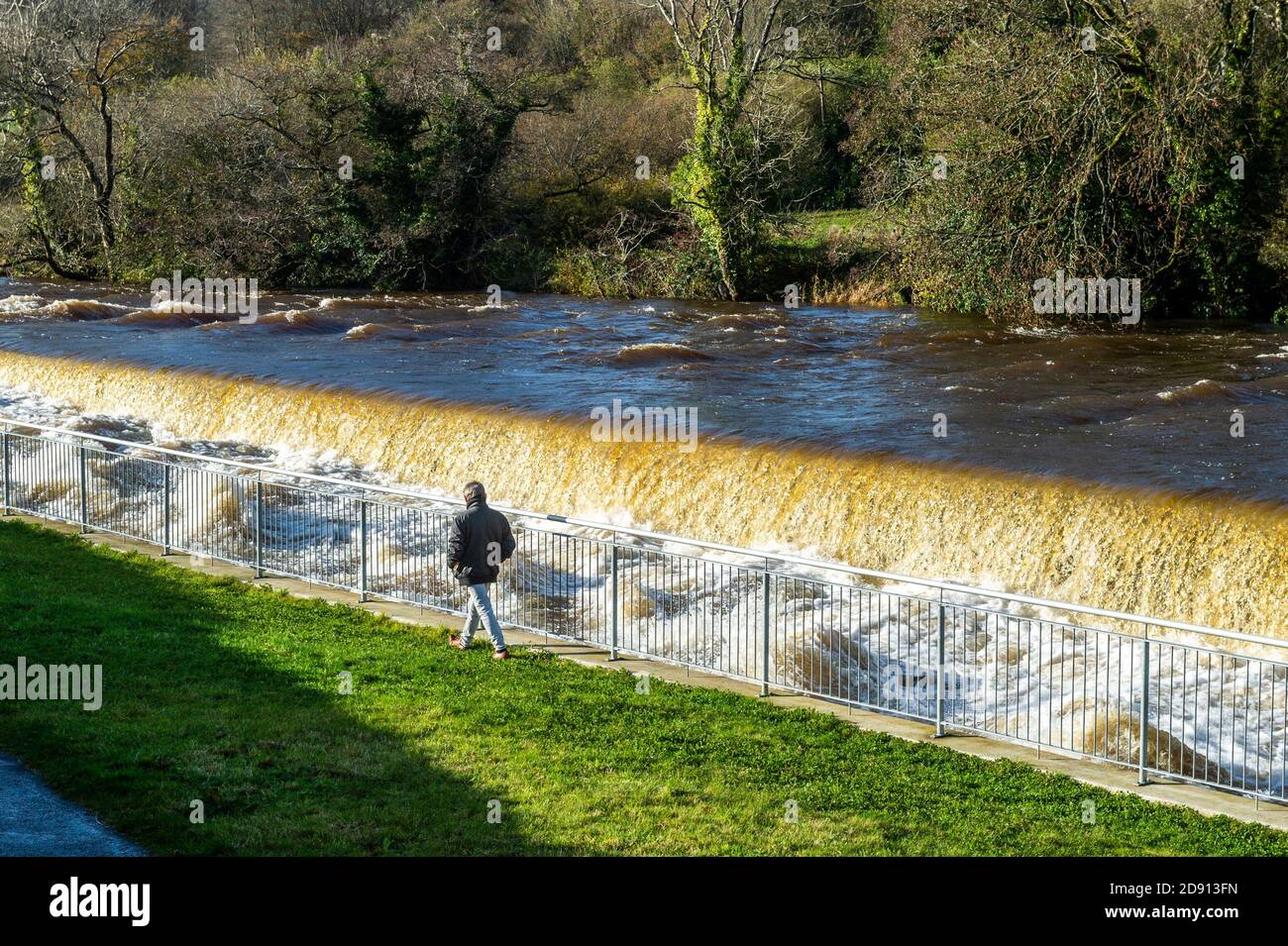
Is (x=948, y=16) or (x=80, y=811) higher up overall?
(x=948, y=16)

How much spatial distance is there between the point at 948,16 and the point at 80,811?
3044 cm

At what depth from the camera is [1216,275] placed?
104 ft

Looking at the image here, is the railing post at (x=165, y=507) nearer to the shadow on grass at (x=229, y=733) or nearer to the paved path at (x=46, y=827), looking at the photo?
the shadow on grass at (x=229, y=733)

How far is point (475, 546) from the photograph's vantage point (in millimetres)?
13477

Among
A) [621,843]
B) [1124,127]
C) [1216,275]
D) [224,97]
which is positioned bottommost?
A: [621,843]

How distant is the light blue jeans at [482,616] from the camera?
44.6 ft

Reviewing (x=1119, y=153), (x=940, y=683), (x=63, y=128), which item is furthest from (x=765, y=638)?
(x=63, y=128)

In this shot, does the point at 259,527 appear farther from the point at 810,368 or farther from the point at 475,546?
the point at 810,368

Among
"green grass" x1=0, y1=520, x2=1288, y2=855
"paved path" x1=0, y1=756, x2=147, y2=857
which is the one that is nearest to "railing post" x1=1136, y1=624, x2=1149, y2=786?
"green grass" x1=0, y1=520, x2=1288, y2=855

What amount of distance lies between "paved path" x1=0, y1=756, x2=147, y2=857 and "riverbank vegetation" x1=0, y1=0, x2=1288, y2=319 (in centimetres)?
2598

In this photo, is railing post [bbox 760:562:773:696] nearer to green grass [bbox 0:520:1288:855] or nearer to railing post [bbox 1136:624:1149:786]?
green grass [bbox 0:520:1288:855]

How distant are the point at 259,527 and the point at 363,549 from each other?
1758mm
